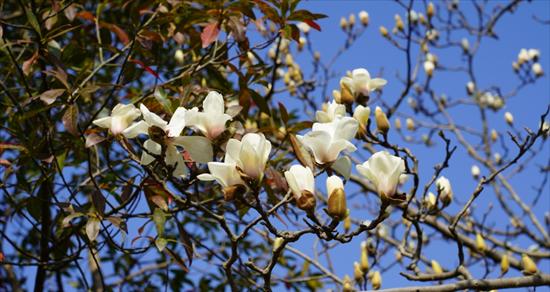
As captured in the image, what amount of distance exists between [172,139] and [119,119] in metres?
0.13

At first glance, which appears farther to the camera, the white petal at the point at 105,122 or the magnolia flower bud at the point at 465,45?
the magnolia flower bud at the point at 465,45

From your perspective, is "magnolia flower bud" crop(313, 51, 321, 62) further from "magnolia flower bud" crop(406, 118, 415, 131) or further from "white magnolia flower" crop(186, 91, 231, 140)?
"white magnolia flower" crop(186, 91, 231, 140)

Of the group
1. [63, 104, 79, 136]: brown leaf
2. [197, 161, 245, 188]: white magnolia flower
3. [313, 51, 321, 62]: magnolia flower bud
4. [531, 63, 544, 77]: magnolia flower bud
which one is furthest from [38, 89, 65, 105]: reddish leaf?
[531, 63, 544, 77]: magnolia flower bud

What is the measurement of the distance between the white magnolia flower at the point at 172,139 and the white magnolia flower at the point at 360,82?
569 mm

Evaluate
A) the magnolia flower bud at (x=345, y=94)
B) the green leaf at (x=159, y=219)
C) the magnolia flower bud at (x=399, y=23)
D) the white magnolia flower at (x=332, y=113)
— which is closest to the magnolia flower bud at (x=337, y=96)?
the magnolia flower bud at (x=345, y=94)

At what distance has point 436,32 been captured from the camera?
4.76m

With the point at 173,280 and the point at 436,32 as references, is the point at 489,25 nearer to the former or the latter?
the point at 436,32

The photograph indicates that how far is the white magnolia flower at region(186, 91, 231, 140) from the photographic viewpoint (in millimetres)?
1034

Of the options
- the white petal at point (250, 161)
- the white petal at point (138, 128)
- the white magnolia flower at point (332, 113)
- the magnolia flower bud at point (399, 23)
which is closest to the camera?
the white petal at point (250, 161)

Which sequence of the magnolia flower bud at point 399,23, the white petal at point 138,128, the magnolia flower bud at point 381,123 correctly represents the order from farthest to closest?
1. the magnolia flower bud at point 399,23
2. the magnolia flower bud at point 381,123
3. the white petal at point 138,128

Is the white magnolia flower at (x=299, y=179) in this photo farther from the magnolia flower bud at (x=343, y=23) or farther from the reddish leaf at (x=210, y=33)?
the magnolia flower bud at (x=343, y=23)

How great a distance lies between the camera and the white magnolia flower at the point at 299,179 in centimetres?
97

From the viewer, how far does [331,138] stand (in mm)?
1045

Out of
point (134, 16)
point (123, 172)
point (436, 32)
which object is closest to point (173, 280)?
point (123, 172)
